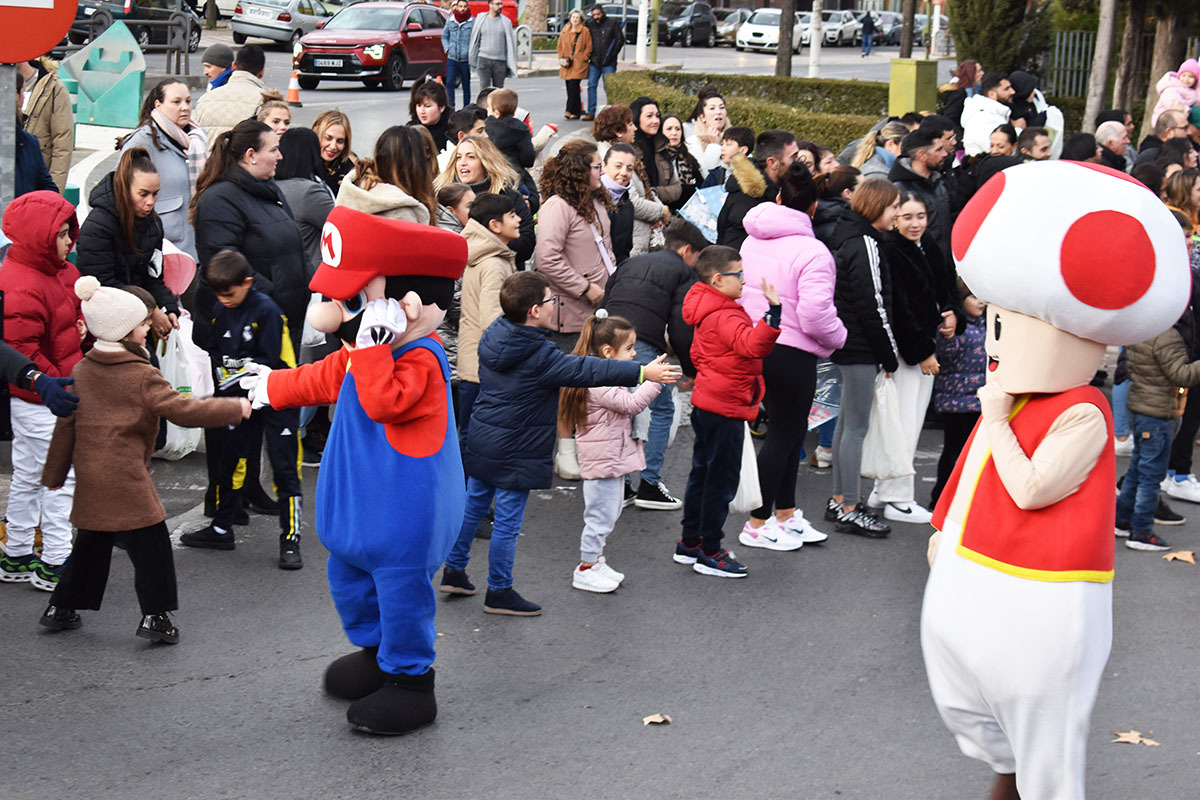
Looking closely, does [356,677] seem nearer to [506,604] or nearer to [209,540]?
[506,604]

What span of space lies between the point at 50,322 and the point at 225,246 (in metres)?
1.25

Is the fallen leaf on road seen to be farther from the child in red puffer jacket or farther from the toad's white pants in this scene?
the child in red puffer jacket

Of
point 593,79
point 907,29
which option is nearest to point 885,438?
point 593,79

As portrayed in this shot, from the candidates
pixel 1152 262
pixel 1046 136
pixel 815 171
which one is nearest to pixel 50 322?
pixel 1152 262

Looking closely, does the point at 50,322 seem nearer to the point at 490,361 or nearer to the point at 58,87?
the point at 490,361

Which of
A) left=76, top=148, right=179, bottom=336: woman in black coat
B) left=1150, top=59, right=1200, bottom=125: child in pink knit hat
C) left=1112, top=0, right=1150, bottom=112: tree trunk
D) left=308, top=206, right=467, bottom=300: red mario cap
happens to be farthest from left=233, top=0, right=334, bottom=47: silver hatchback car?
left=308, top=206, right=467, bottom=300: red mario cap

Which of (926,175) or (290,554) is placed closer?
(290,554)

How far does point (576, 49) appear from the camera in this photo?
71.5 feet

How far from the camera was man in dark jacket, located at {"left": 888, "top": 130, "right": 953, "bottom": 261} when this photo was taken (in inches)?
329

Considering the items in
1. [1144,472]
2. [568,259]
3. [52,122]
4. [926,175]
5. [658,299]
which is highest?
[52,122]

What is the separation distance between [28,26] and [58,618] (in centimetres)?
235

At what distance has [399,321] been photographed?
4.66 meters

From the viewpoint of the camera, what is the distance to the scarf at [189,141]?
310 inches

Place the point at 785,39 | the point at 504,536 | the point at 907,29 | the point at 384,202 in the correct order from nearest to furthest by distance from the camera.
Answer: the point at 504,536 → the point at 384,202 → the point at 785,39 → the point at 907,29
